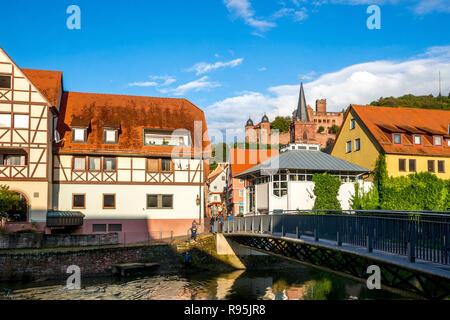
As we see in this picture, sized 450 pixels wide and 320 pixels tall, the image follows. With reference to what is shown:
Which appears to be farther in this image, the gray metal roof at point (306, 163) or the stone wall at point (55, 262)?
the gray metal roof at point (306, 163)

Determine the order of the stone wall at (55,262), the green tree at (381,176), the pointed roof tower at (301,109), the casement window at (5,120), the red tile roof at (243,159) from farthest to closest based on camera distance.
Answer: the pointed roof tower at (301,109)
the red tile roof at (243,159)
the green tree at (381,176)
the casement window at (5,120)
the stone wall at (55,262)

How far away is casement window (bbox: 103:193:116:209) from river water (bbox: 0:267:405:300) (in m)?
7.97

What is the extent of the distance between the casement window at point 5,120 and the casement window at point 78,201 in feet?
21.4

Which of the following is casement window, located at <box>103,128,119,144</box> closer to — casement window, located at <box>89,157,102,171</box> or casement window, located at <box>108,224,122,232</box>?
casement window, located at <box>89,157,102,171</box>

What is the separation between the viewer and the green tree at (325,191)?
36.2 metres

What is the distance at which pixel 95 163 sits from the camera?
36281mm

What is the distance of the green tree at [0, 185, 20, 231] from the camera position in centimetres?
2952

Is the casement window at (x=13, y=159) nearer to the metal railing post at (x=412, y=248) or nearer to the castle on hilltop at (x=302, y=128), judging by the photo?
the metal railing post at (x=412, y=248)

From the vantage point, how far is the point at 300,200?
3638cm

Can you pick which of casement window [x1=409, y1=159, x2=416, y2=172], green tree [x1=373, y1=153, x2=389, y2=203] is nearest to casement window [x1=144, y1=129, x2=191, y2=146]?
green tree [x1=373, y1=153, x2=389, y2=203]

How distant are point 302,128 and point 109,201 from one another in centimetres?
4642

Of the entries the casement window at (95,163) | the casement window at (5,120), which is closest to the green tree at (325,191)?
the casement window at (95,163)

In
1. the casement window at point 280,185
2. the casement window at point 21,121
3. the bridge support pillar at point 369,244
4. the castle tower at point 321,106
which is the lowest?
the bridge support pillar at point 369,244
